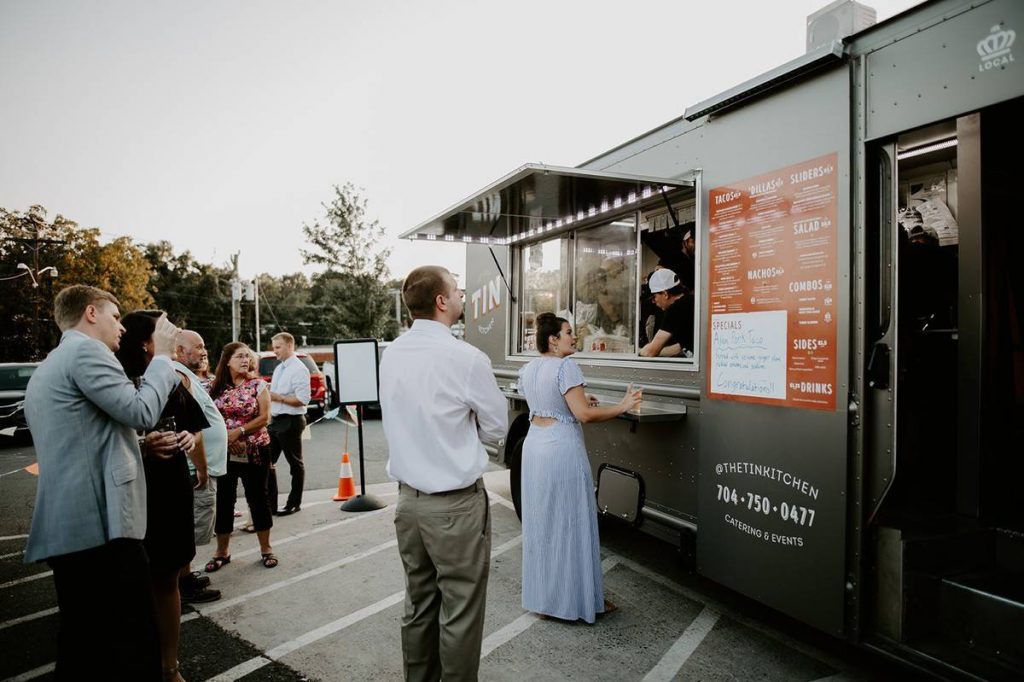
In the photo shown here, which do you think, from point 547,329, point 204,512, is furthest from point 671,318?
point 204,512

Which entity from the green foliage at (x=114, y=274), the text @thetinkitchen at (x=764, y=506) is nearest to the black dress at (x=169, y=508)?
the text @thetinkitchen at (x=764, y=506)

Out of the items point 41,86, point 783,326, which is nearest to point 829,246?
point 783,326

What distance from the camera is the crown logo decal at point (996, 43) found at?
7.32ft

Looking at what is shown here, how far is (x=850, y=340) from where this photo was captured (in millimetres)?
2771

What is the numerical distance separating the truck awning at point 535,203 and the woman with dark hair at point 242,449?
84.5 inches

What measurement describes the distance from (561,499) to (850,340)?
1.84 metres

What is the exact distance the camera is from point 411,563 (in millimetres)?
2447

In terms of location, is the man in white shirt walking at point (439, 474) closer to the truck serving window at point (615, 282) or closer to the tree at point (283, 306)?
the truck serving window at point (615, 282)

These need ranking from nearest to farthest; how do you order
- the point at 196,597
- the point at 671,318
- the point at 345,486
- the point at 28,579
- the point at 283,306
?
1. the point at 196,597
2. the point at 671,318
3. the point at 28,579
4. the point at 345,486
5. the point at 283,306

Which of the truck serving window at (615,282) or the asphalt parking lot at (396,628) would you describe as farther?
the truck serving window at (615,282)

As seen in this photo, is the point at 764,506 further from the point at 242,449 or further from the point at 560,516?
the point at 242,449

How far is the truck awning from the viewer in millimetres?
4035

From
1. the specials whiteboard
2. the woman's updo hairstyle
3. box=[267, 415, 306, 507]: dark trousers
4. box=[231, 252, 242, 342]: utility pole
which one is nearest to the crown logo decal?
the woman's updo hairstyle

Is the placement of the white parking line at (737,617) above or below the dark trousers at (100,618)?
below
